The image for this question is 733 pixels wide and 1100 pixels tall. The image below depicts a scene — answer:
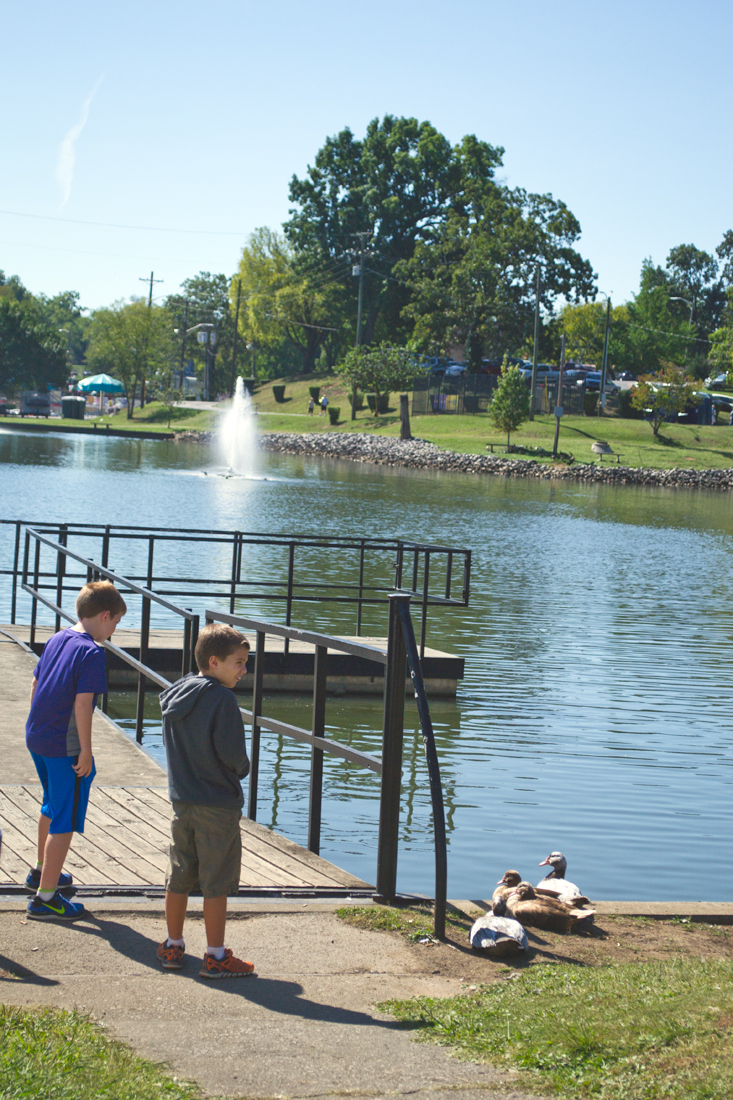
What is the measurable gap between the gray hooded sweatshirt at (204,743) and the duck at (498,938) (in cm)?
125

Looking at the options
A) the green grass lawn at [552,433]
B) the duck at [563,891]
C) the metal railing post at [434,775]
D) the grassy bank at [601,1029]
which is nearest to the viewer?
the grassy bank at [601,1029]

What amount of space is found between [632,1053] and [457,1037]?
0.57 m

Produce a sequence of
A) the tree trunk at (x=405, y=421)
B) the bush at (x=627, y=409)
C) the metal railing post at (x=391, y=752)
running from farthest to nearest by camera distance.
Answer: the bush at (x=627, y=409)
the tree trunk at (x=405, y=421)
the metal railing post at (x=391, y=752)

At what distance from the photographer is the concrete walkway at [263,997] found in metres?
3.48

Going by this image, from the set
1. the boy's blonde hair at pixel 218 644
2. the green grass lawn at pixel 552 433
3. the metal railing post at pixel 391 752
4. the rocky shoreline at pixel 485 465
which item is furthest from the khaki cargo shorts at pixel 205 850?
the green grass lawn at pixel 552 433

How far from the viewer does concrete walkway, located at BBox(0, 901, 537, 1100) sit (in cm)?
348

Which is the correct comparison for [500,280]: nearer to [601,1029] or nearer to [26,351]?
[26,351]

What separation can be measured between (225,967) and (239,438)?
241 feet

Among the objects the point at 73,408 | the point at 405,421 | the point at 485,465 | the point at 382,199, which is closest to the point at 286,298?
the point at 382,199

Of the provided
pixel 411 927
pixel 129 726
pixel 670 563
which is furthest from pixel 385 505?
pixel 411 927

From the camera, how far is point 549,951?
16.6ft

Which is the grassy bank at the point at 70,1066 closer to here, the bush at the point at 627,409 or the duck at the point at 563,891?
the duck at the point at 563,891

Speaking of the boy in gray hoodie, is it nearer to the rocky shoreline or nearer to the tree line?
the rocky shoreline

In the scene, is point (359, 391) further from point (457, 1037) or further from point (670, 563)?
point (457, 1037)
